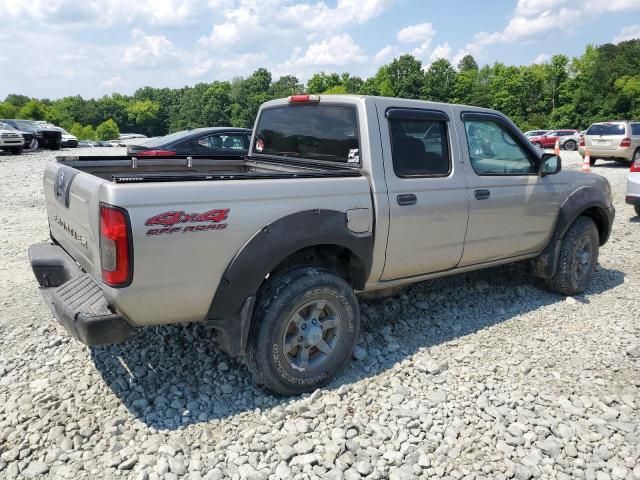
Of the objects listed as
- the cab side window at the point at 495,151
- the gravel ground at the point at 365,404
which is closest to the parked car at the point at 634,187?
the gravel ground at the point at 365,404

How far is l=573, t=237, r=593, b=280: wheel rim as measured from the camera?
5318 mm

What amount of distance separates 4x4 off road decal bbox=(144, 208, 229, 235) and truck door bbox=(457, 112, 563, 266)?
2.20 m

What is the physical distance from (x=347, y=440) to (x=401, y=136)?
2.18 meters

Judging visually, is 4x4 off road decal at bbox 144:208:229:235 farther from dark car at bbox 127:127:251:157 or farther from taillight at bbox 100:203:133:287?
dark car at bbox 127:127:251:157

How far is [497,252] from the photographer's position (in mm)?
4648

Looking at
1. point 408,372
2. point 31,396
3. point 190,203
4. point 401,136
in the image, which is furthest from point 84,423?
point 401,136

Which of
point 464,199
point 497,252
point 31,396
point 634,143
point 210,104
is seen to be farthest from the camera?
point 210,104

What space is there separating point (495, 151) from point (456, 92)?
260 feet

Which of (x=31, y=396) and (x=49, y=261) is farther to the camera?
(x=49, y=261)

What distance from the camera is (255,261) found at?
3.12 meters

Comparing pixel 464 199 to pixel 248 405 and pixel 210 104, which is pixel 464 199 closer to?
pixel 248 405

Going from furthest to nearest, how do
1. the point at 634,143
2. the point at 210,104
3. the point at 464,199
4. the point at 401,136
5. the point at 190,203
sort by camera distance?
1. the point at 210,104
2. the point at 634,143
3. the point at 464,199
4. the point at 401,136
5. the point at 190,203

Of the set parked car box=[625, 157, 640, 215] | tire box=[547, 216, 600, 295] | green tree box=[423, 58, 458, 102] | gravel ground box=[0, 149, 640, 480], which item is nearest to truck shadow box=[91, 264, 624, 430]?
gravel ground box=[0, 149, 640, 480]

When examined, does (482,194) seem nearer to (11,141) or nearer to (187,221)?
(187,221)
